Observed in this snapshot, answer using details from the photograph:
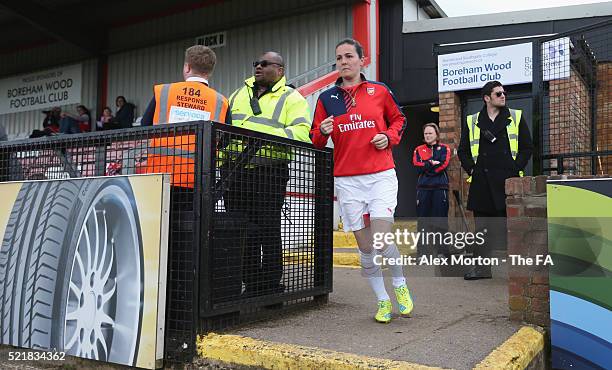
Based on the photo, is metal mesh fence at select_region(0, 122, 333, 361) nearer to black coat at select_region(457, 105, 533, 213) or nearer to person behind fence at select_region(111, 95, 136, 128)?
black coat at select_region(457, 105, 533, 213)

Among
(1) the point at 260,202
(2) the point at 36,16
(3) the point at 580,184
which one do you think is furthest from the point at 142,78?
(3) the point at 580,184

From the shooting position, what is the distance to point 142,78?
49.6 feet

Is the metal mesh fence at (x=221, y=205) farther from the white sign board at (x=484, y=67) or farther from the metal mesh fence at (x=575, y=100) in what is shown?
the white sign board at (x=484, y=67)

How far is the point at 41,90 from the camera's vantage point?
17.0 m

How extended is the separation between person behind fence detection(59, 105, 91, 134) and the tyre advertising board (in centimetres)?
1202

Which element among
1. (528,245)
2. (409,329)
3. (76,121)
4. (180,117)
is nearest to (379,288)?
(409,329)

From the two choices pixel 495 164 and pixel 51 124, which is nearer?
pixel 495 164

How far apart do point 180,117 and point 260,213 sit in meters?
0.85

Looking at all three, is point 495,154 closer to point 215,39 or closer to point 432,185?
point 432,185

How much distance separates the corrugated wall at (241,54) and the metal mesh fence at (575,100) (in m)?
6.89

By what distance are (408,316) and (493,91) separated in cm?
262

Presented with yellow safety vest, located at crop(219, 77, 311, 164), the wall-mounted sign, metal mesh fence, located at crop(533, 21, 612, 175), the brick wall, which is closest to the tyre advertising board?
yellow safety vest, located at crop(219, 77, 311, 164)

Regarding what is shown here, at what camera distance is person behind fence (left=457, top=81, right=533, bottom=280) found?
5168 mm

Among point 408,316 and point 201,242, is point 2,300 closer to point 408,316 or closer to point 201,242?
point 201,242
